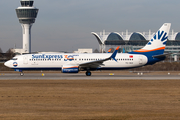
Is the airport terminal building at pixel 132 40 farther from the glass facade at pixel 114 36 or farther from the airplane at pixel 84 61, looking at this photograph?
the airplane at pixel 84 61

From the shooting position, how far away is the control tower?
159250 millimetres

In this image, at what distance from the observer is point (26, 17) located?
159125mm

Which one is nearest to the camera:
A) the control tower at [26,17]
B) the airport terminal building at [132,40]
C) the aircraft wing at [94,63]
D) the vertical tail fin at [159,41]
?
the aircraft wing at [94,63]

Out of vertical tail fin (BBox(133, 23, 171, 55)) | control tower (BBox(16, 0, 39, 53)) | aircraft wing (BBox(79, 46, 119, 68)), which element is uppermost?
control tower (BBox(16, 0, 39, 53))

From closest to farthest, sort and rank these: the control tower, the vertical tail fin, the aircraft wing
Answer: the aircraft wing, the vertical tail fin, the control tower

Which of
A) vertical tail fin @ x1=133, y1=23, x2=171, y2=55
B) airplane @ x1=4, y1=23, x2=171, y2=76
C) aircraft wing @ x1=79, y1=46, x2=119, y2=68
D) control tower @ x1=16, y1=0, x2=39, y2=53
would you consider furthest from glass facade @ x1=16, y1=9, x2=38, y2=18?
vertical tail fin @ x1=133, y1=23, x2=171, y2=55

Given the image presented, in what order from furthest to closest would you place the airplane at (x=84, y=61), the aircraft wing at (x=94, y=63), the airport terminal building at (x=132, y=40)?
the airport terminal building at (x=132, y=40), the airplane at (x=84, y=61), the aircraft wing at (x=94, y=63)

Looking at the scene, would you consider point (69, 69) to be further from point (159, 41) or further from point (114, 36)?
point (114, 36)

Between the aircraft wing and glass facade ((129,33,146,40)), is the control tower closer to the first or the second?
glass facade ((129,33,146,40))

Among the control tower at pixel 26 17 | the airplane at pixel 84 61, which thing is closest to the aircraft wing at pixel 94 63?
the airplane at pixel 84 61

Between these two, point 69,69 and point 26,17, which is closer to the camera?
point 69,69

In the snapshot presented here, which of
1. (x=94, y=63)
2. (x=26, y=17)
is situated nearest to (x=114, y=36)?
(x=26, y=17)

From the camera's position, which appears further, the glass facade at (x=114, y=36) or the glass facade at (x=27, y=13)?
the glass facade at (x=27, y=13)

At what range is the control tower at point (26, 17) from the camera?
159 m
